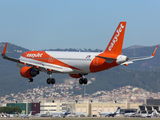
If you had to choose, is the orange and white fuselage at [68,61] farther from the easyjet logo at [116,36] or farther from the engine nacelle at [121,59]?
the easyjet logo at [116,36]

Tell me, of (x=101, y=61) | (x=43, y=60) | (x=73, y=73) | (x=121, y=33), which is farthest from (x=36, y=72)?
(x=121, y=33)

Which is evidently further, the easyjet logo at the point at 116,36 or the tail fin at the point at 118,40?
the easyjet logo at the point at 116,36

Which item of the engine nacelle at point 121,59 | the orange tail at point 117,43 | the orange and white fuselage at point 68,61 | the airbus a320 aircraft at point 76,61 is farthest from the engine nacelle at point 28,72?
the engine nacelle at point 121,59

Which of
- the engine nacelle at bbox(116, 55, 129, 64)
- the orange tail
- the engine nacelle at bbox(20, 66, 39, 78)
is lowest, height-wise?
the engine nacelle at bbox(20, 66, 39, 78)

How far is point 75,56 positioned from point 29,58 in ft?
35.0

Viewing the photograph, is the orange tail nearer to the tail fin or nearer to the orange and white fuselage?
the tail fin

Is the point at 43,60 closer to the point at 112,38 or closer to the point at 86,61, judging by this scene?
the point at 86,61

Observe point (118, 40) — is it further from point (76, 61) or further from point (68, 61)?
point (68, 61)

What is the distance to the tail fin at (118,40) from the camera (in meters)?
70.4

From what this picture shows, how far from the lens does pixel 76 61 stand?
73.7 m

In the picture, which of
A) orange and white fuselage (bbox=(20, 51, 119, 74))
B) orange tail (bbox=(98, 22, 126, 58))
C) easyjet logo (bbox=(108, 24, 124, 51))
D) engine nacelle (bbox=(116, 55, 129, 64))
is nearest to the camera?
engine nacelle (bbox=(116, 55, 129, 64))

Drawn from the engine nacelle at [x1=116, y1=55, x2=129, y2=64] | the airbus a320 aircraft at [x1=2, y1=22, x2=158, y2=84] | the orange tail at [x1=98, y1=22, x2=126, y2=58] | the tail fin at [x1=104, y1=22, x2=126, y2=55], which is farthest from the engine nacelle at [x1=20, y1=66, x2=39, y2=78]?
the engine nacelle at [x1=116, y1=55, x2=129, y2=64]

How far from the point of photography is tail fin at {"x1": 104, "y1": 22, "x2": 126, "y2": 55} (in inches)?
2773

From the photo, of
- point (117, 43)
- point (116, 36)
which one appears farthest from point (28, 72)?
point (116, 36)
